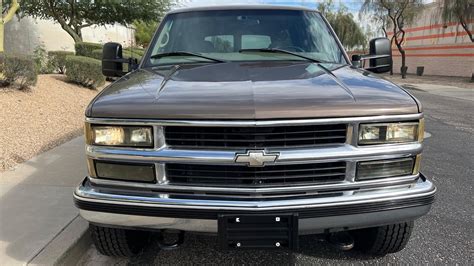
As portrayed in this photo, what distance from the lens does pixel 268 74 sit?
3.07 metres

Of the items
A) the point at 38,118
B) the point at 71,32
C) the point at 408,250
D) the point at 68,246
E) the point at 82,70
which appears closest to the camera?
the point at 68,246

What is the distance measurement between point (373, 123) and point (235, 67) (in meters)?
1.21

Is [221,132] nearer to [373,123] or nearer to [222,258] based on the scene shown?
[373,123]

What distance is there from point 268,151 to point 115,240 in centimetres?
131

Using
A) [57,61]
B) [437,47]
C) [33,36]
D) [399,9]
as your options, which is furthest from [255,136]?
[437,47]

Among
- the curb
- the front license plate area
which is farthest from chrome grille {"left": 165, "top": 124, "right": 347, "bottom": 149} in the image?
the curb

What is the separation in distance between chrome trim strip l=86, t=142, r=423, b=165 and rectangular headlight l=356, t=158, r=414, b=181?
0.14ft

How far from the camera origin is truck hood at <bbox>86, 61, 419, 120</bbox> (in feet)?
7.96

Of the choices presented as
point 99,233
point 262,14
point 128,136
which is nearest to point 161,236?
point 99,233

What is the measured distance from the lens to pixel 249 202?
2.47m

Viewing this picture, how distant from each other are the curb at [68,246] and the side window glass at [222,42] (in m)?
1.85

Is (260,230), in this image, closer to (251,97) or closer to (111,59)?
(251,97)

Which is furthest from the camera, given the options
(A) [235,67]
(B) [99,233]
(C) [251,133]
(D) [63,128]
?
(D) [63,128]

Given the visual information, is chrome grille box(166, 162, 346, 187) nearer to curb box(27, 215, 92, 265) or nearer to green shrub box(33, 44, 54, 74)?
curb box(27, 215, 92, 265)
